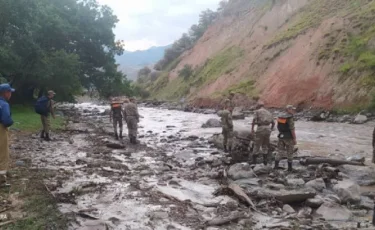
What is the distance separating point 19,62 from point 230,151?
16036 millimetres

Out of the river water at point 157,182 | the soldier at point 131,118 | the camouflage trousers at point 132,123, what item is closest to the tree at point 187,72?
the river water at point 157,182

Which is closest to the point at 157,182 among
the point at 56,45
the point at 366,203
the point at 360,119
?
the point at 366,203

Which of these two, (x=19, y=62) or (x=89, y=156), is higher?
(x=19, y=62)

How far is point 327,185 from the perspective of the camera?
1015 cm

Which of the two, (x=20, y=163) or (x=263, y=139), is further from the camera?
(x=263, y=139)

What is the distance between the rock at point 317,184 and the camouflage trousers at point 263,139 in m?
2.88

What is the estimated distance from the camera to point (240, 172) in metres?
10.9

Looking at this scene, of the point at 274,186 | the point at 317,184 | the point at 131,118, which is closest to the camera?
the point at 274,186

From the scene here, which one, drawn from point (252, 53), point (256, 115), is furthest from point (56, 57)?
point (252, 53)

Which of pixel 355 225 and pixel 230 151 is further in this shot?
pixel 230 151

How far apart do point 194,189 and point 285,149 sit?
156 inches

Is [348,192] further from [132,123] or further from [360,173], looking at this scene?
[132,123]

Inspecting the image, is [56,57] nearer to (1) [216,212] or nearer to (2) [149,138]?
(2) [149,138]

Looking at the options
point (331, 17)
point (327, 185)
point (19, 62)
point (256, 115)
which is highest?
point (331, 17)
